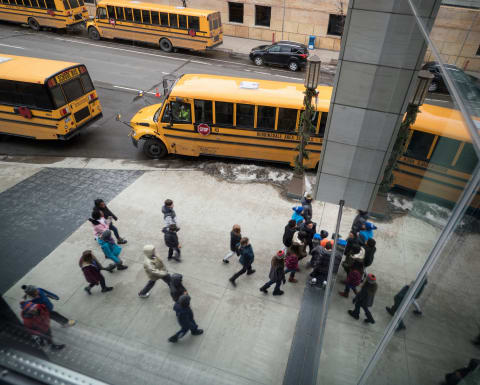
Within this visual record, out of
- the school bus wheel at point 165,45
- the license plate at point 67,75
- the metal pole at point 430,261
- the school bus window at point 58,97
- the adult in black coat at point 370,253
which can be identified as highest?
the metal pole at point 430,261

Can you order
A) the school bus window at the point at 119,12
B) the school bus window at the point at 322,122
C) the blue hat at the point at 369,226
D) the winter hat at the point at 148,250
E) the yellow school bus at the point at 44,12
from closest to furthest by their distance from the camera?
the blue hat at the point at 369,226
the winter hat at the point at 148,250
the school bus window at the point at 322,122
the school bus window at the point at 119,12
the yellow school bus at the point at 44,12

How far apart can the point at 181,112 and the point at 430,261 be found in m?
9.36

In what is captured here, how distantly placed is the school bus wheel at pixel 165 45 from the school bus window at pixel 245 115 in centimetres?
1462

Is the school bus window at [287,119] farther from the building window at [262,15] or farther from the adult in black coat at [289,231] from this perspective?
the building window at [262,15]

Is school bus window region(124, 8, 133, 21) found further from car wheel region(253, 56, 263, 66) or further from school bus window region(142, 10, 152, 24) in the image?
car wheel region(253, 56, 263, 66)

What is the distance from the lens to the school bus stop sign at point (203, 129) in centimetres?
1059

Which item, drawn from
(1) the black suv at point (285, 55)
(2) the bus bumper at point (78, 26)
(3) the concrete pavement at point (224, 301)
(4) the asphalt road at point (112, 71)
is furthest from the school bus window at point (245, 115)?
(2) the bus bumper at point (78, 26)

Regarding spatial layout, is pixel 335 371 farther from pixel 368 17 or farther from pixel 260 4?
pixel 260 4

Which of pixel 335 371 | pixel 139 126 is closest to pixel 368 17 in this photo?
pixel 335 371

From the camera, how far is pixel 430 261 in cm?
224

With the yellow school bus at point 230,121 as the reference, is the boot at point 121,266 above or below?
below

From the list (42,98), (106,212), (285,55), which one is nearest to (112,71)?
(42,98)

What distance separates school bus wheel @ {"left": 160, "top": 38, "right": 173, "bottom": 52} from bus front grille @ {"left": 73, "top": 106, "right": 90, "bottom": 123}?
12.0 m

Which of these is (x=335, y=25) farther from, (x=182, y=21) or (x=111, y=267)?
(x=111, y=267)
